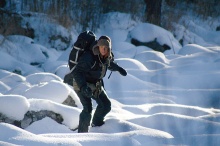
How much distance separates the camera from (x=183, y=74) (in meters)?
9.30

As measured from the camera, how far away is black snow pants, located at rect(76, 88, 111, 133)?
16.0ft

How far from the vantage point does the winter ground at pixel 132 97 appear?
3.87 metres

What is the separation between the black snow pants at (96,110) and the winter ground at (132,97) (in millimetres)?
131

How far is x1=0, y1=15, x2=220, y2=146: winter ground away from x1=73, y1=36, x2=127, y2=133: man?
0.31 metres

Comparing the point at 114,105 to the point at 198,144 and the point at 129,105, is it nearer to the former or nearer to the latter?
the point at 129,105

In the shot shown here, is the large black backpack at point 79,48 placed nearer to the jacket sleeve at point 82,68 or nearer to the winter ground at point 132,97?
the jacket sleeve at point 82,68

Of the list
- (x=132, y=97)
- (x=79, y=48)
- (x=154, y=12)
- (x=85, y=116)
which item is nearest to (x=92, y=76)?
(x=79, y=48)

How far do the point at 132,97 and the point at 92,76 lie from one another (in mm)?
3136

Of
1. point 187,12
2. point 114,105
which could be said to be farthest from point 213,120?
point 187,12

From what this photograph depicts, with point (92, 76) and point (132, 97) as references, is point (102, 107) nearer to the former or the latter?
point (92, 76)

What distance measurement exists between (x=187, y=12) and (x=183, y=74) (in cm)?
1070

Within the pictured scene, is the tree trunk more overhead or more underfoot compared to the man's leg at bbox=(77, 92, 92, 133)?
more underfoot

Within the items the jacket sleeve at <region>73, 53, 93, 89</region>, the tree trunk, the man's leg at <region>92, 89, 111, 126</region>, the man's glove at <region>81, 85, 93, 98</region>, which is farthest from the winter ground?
the tree trunk

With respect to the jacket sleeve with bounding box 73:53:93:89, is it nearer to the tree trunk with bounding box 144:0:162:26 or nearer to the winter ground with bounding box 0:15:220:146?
the winter ground with bounding box 0:15:220:146
